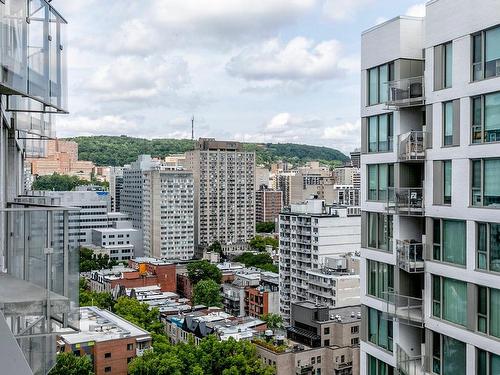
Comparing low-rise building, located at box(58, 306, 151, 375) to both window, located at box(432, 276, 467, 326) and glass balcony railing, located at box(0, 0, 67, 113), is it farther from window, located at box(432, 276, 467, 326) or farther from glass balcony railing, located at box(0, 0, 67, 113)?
glass balcony railing, located at box(0, 0, 67, 113)

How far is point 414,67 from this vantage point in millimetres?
10188

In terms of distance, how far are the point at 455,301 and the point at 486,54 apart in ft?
11.9

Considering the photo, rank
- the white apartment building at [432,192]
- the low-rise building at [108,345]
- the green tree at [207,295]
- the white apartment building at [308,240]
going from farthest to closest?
the green tree at [207,295] < the white apartment building at [308,240] < the low-rise building at [108,345] < the white apartment building at [432,192]

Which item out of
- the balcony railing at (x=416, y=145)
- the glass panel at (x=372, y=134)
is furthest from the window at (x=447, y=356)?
the glass panel at (x=372, y=134)

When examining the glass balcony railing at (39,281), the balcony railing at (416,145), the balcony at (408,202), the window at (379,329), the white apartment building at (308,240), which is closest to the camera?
the glass balcony railing at (39,281)

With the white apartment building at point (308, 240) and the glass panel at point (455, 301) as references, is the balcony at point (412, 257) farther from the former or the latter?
the white apartment building at point (308, 240)

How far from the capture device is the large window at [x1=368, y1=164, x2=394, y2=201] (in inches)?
413

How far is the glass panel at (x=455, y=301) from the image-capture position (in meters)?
8.74

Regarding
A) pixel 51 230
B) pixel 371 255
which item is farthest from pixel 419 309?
pixel 51 230

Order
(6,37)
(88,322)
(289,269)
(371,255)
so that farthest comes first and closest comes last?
(289,269) < (88,322) < (371,255) < (6,37)

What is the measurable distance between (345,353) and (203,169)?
66.2 m

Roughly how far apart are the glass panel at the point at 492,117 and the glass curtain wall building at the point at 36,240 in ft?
18.6

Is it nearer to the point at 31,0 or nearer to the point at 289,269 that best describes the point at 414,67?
the point at 31,0

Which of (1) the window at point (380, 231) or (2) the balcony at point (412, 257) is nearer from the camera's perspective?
(2) the balcony at point (412, 257)
